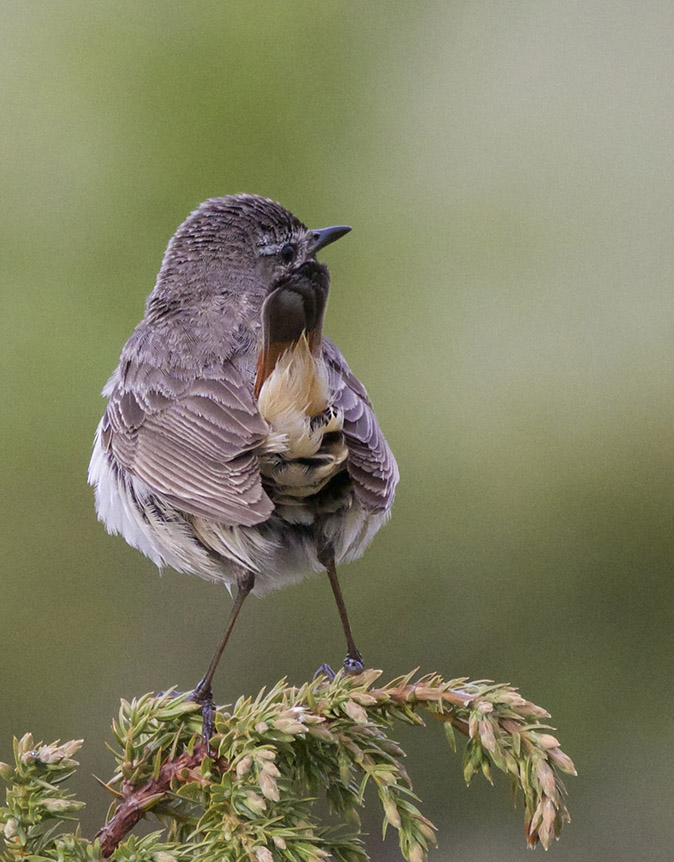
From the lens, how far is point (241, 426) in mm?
2201

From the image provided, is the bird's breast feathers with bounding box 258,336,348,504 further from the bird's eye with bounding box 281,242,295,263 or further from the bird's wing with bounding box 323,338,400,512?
the bird's eye with bounding box 281,242,295,263

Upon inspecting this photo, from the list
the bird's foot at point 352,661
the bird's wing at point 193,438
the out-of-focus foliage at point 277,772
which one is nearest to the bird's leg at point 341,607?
the bird's foot at point 352,661

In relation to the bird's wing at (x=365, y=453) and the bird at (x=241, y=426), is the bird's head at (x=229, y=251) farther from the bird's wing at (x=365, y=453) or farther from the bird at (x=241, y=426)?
the bird's wing at (x=365, y=453)

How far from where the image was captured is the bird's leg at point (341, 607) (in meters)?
2.40

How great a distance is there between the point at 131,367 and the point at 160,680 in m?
0.79

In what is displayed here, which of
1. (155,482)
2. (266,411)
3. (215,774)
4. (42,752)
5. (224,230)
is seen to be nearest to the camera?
(42,752)

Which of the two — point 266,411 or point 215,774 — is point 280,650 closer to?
point 266,411

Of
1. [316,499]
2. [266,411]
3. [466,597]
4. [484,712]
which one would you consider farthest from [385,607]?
[484,712]

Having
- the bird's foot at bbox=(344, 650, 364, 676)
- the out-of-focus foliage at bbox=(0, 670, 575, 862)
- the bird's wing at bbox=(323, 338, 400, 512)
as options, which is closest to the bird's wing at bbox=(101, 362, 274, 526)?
the bird's wing at bbox=(323, 338, 400, 512)

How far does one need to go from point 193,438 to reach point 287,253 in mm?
660

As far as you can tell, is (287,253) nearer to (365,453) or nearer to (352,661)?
(365,453)

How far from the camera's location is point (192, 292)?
2912mm

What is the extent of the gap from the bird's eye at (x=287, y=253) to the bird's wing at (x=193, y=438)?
0.39 m

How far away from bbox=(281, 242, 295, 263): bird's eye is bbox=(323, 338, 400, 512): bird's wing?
1.54ft
